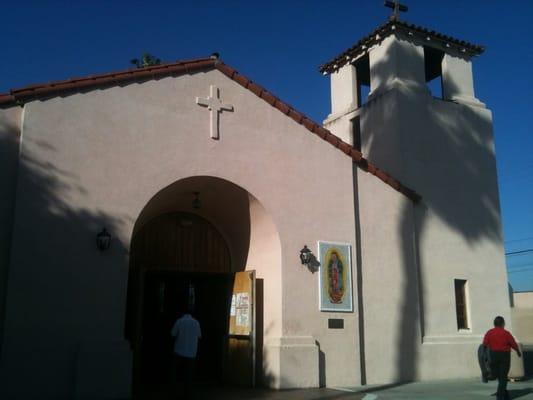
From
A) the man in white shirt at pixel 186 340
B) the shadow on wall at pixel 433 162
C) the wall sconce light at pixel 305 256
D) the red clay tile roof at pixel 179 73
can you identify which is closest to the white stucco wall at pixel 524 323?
the shadow on wall at pixel 433 162

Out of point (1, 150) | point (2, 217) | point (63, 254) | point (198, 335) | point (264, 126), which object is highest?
point (264, 126)

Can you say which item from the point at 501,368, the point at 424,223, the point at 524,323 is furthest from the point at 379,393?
the point at 524,323

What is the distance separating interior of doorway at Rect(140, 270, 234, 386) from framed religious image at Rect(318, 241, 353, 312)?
2117 millimetres

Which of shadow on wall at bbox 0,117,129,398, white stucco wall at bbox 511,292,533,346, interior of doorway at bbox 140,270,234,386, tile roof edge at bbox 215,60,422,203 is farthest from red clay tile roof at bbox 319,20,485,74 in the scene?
white stucco wall at bbox 511,292,533,346

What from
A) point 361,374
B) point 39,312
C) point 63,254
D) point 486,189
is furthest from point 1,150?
point 486,189

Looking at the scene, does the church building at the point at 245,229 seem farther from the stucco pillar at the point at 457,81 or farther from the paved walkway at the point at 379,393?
the paved walkway at the point at 379,393

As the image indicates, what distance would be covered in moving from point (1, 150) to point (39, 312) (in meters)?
2.68

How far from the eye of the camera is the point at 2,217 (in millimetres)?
8578

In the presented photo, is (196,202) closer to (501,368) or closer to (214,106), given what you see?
(214,106)

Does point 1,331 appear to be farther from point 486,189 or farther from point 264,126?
point 486,189

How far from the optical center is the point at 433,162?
14344mm

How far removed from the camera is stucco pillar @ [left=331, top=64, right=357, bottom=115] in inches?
655

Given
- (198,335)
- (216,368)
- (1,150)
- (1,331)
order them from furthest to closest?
(216,368)
(198,335)
(1,150)
(1,331)

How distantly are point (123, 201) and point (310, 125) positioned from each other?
14.9 feet
